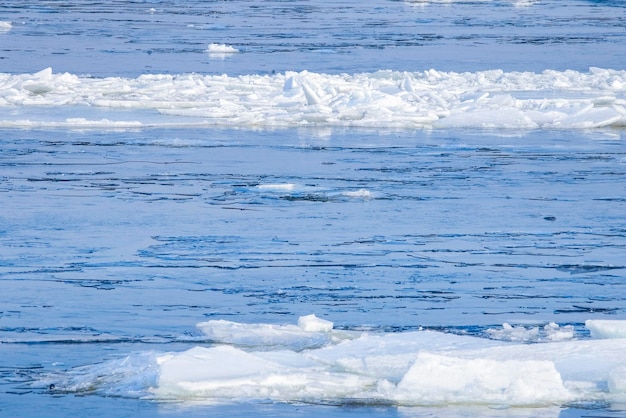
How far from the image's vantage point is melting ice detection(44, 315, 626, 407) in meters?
4.25

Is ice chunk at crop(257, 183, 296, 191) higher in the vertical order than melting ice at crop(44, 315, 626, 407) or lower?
lower

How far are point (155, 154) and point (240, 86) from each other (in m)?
4.39

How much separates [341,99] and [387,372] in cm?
898

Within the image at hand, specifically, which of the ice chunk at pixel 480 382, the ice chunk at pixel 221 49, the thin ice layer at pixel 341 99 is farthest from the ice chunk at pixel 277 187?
the ice chunk at pixel 221 49

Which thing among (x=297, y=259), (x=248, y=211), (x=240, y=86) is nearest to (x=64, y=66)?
(x=240, y=86)

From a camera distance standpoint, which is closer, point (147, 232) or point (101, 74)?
point (147, 232)

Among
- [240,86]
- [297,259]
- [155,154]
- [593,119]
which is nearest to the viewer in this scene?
[297,259]

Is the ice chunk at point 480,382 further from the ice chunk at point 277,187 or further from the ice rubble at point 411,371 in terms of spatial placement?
the ice chunk at point 277,187

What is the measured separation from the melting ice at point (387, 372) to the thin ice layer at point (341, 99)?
7.40 meters

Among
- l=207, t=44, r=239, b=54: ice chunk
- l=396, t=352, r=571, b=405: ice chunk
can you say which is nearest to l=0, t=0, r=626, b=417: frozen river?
l=396, t=352, r=571, b=405: ice chunk

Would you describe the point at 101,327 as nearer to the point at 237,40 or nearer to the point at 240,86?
the point at 240,86

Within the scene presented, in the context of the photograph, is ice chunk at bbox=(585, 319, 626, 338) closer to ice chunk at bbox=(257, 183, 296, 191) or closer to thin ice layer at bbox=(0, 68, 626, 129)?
ice chunk at bbox=(257, 183, 296, 191)

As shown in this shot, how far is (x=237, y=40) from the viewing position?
2319cm

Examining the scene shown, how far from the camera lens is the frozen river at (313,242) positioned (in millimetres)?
4352
